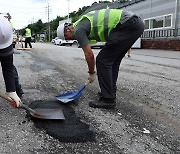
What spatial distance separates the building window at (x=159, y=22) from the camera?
2246 centimetres

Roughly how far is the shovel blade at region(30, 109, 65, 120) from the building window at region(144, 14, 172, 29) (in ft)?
68.7

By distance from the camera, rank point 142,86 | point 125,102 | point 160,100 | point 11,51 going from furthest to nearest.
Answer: point 142,86, point 160,100, point 125,102, point 11,51

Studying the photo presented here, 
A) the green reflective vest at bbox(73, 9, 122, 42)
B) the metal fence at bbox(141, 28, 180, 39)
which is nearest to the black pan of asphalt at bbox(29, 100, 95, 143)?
the green reflective vest at bbox(73, 9, 122, 42)

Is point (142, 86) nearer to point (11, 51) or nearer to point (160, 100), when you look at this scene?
point (160, 100)

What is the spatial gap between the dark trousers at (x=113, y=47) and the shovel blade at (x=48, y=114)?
0.75 meters

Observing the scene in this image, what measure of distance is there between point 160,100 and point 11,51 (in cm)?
258

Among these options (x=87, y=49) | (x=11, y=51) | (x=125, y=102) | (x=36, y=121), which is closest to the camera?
(x=11, y=51)

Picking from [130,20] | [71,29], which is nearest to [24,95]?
[71,29]

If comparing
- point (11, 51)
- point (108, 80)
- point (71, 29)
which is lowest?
point (108, 80)

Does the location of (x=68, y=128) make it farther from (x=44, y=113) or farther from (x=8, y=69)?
(x=8, y=69)

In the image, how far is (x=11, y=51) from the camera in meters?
2.46

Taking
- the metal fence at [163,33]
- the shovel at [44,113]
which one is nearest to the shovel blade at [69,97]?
the shovel at [44,113]

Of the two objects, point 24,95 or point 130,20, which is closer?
point 130,20

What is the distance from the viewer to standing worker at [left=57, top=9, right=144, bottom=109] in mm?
3264
